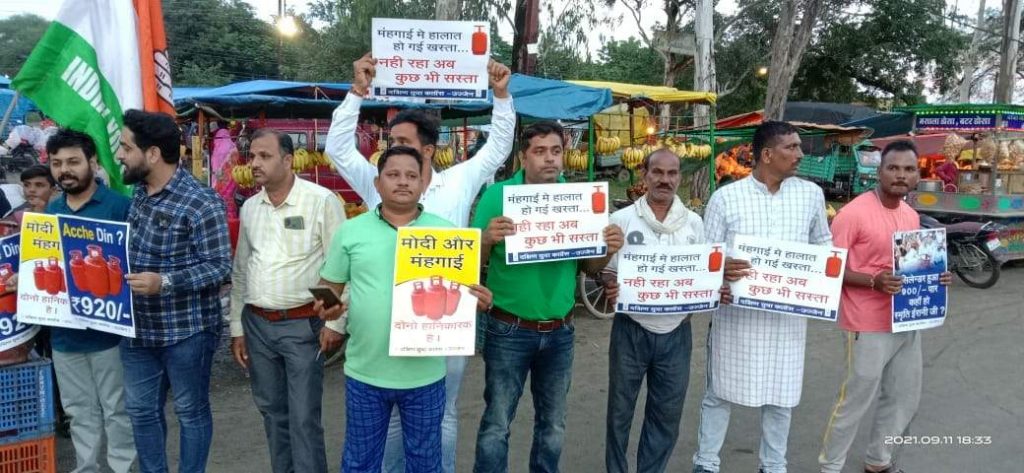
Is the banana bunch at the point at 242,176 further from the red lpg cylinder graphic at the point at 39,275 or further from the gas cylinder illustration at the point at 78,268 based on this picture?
the gas cylinder illustration at the point at 78,268

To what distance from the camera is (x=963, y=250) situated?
996cm

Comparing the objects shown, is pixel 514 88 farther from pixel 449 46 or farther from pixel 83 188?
pixel 83 188

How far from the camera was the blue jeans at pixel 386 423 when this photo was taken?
2955mm

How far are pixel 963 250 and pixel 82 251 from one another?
10641 millimetres

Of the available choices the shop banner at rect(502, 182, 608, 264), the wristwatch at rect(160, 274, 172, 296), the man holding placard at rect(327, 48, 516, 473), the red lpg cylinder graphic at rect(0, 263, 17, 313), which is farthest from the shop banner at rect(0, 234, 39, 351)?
the shop banner at rect(502, 182, 608, 264)

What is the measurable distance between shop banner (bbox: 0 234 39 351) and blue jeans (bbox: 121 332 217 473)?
1.72 feet

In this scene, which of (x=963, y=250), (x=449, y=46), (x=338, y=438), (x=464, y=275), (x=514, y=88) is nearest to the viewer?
(x=464, y=275)

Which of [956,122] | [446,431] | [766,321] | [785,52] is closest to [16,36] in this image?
[785,52]

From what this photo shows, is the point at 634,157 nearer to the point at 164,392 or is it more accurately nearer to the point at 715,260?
the point at 715,260

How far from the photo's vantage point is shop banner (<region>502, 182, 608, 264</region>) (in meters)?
3.20

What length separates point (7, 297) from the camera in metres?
3.45

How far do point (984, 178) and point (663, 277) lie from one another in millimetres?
10212

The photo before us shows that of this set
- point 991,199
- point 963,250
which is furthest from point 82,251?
point 991,199
